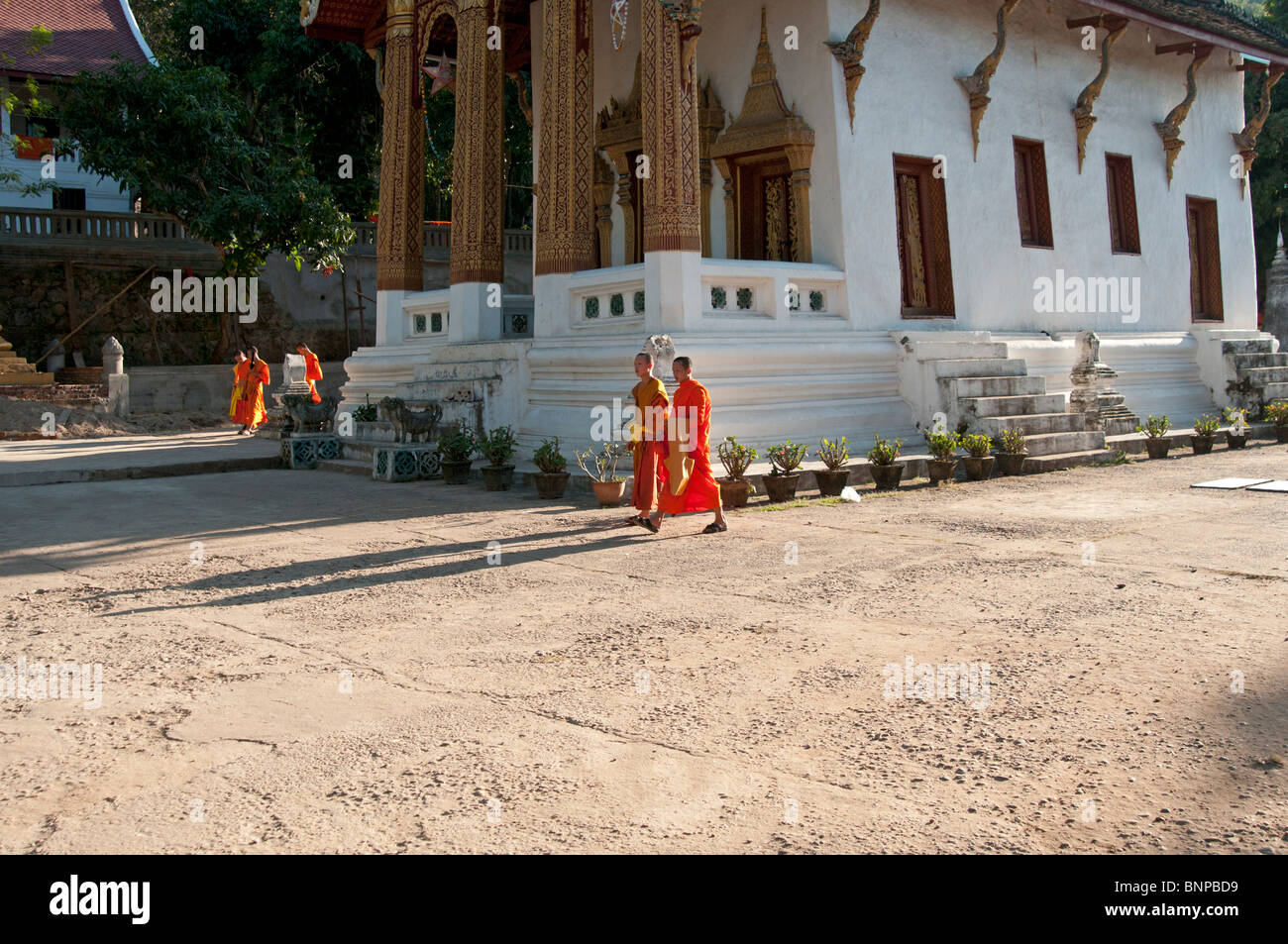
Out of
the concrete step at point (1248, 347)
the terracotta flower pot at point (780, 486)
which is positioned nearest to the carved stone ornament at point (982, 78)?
the concrete step at point (1248, 347)

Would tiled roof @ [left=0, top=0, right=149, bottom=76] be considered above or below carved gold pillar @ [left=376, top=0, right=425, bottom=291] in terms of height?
above

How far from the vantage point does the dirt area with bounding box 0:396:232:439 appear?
61.0 ft

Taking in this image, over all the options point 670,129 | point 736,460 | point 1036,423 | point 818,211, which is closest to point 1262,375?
point 1036,423

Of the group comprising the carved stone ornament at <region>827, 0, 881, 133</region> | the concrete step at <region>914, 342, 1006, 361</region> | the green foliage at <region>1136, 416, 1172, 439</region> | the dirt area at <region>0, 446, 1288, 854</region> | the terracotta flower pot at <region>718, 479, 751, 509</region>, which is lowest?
the dirt area at <region>0, 446, 1288, 854</region>

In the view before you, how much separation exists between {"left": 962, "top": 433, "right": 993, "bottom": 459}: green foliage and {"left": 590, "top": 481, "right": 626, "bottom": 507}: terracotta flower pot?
11.9ft

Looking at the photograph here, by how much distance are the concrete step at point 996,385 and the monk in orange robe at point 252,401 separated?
11.9 metres

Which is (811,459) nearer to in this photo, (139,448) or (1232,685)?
(1232,685)

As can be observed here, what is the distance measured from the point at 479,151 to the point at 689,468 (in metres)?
6.23

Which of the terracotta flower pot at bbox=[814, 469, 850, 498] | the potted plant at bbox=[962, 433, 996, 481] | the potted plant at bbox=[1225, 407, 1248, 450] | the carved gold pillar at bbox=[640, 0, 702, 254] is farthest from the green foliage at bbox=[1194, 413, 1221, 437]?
the carved gold pillar at bbox=[640, 0, 702, 254]

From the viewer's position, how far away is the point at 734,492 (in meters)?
9.28

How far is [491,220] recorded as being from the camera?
1309cm

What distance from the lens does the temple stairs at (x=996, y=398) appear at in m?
11.7

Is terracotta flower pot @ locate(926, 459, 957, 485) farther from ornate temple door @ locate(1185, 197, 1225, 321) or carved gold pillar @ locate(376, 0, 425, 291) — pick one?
ornate temple door @ locate(1185, 197, 1225, 321)

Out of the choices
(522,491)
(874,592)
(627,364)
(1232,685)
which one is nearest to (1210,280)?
(627,364)
